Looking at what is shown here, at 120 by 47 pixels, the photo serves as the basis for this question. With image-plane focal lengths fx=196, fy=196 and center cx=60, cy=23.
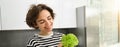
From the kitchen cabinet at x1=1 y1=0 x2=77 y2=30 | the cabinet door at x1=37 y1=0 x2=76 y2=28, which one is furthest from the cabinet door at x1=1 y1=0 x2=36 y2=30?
the cabinet door at x1=37 y1=0 x2=76 y2=28

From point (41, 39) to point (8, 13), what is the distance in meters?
0.96

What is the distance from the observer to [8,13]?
1762 millimetres

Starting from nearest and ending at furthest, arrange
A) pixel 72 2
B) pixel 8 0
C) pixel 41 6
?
pixel 41 6 < pixel 8 0 < pixel 72 2

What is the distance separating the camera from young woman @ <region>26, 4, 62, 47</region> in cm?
85

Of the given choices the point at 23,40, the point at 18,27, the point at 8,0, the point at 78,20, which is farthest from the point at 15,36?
the point at 78,20

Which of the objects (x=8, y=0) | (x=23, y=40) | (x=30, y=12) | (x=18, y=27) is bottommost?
(x=23, y=40)

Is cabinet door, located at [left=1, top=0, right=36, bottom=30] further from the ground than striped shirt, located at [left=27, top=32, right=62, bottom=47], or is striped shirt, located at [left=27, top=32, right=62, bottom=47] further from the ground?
cabinet door, located at [left=1, top=0, right=36, bottom=30]

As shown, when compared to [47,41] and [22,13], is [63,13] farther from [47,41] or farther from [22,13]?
[47,41]

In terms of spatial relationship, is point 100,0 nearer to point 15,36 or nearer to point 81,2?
point 81,2

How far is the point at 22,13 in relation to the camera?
182 centimetres

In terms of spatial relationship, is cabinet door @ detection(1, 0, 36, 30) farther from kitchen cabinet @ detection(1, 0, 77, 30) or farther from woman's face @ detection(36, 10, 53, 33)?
woman's face @ detection(36, 10, 53, 33)

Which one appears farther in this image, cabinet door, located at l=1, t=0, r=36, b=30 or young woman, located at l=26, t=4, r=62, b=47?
cabinet door, located at l=1, t=0, r=36, b=30

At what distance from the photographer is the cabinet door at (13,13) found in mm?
1744

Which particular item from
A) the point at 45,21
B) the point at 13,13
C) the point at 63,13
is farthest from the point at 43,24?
the point at 63,13
